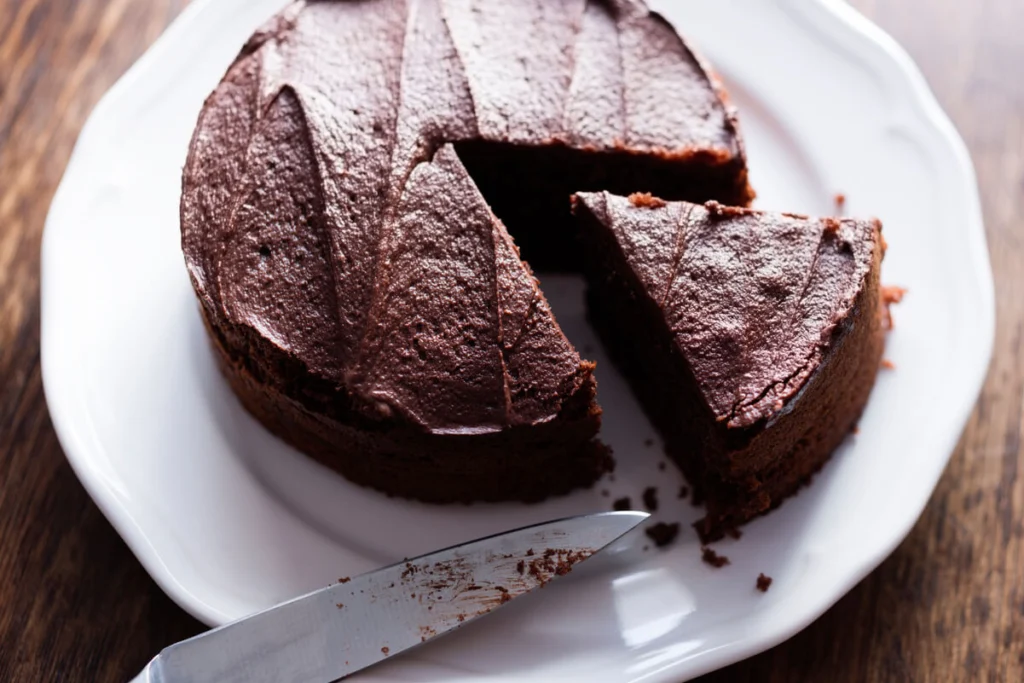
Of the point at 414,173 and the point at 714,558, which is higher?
the point at 414,173

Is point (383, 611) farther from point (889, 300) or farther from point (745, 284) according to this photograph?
point (889, 300)

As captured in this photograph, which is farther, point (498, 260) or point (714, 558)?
point (714, 558)

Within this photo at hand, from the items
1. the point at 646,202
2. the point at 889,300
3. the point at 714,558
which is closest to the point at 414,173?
the point at 646,202

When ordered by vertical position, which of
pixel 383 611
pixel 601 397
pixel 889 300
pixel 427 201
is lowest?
pixel 383 611

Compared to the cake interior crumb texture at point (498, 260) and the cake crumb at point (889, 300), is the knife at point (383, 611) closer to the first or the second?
the cake interior crumb texture at point (498, 260)

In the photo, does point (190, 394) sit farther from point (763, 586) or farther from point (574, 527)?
point (763, 586)
